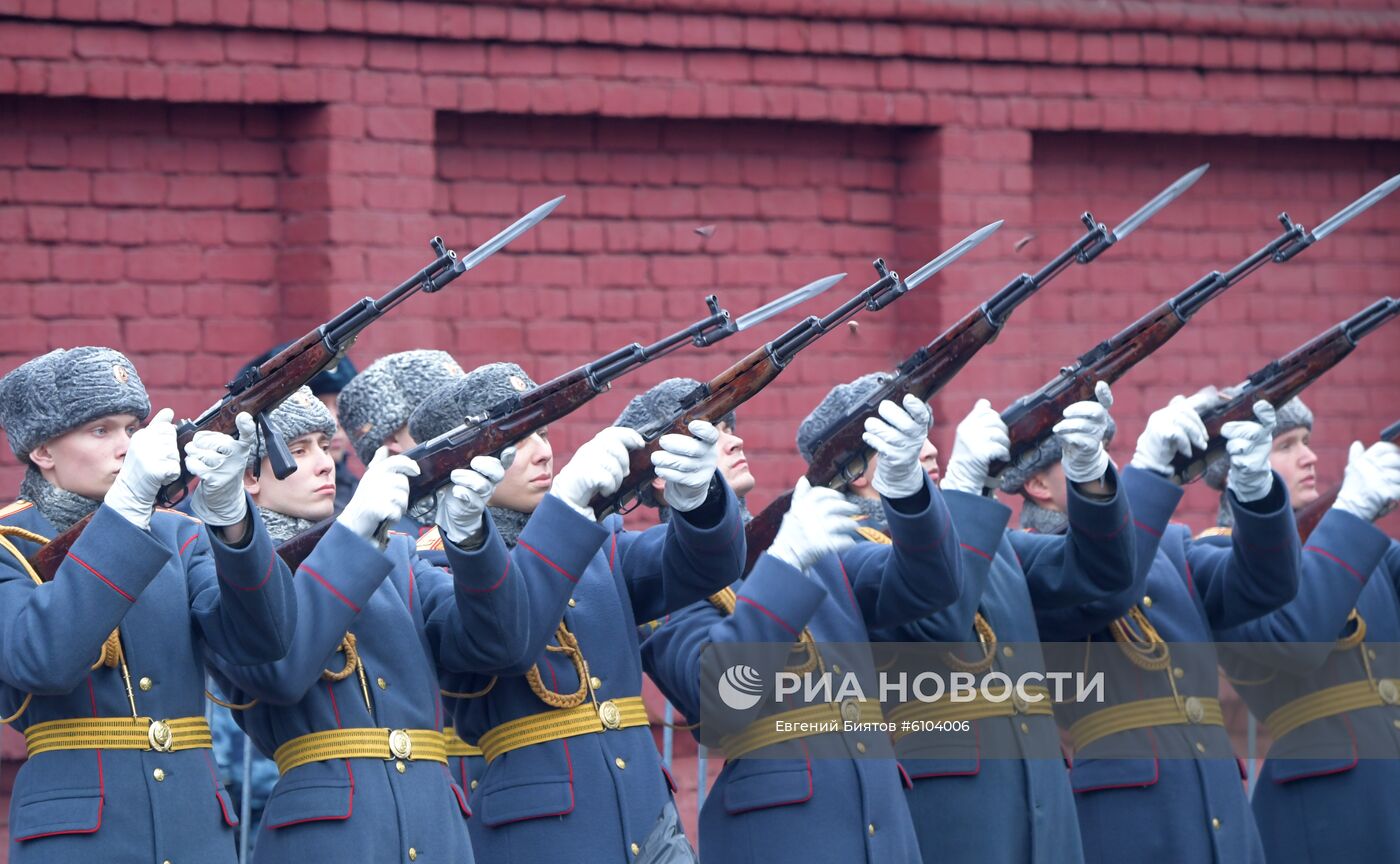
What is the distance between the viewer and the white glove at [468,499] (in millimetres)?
4914

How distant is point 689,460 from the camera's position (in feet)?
17.0

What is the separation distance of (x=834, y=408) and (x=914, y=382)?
528 millimetres

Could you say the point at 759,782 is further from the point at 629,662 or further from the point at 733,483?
the point at 733,483

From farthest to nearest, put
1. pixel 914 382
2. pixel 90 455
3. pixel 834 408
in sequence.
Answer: pixel 834 408 < pixel 914 382 < pixel 90 455

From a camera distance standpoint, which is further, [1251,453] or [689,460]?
[1251,453]

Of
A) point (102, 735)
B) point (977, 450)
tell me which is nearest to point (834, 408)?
point (977, 450)

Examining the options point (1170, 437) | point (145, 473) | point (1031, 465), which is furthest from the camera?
point (1031, 465)

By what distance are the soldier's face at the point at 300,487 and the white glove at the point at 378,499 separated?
0.36 meters

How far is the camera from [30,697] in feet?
15.0

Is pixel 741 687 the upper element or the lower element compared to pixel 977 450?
lower

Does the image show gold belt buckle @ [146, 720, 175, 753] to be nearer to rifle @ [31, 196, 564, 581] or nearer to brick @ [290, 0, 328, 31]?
rifle @ [31, 196, 564, 581]

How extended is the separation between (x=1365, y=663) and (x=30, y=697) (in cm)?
379

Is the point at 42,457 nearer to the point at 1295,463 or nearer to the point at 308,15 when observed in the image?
the point at 308,15

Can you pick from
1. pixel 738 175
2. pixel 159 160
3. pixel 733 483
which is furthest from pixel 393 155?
pixel 733 483
